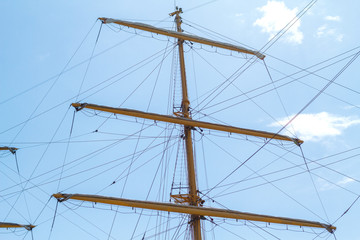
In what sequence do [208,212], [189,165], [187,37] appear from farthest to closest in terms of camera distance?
[187,37]
[189,165]
[208,212]

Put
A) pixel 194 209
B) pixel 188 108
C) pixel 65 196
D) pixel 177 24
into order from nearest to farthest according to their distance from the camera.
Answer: pixel 65 196 < pixel 194 209 < pixel 188 108 < pixel 177 24

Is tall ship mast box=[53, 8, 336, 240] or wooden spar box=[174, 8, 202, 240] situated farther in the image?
wooden spar box=[174, 8, 202, 240]

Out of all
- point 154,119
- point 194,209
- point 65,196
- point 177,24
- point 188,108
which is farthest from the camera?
point 177,24

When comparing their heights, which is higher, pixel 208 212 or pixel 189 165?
pixel 189 165

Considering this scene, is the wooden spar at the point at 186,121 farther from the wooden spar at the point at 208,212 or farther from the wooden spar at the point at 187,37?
the wooden spar at the point at 187,37

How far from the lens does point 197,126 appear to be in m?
18.9

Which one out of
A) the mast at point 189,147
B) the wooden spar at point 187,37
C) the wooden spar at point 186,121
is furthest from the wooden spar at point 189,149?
the wooden spar at point 187,37

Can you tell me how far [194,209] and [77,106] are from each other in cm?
603

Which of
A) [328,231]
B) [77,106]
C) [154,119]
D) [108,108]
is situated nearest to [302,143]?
[328,231]

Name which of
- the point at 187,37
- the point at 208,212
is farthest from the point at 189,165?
the point at 187,37

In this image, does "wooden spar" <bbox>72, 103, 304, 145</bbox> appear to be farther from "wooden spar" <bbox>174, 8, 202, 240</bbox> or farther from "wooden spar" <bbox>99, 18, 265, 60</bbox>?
"wooden spar" <bbox>99, 18, 265, 60</bbox>

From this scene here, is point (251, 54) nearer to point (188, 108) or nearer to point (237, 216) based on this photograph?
point (188, 108)

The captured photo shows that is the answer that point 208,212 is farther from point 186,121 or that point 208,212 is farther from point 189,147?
point 186,121

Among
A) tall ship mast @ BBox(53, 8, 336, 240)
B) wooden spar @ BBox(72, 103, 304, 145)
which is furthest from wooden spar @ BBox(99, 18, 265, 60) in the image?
wooden spar @ BBox(72, 103, 304, 145)
